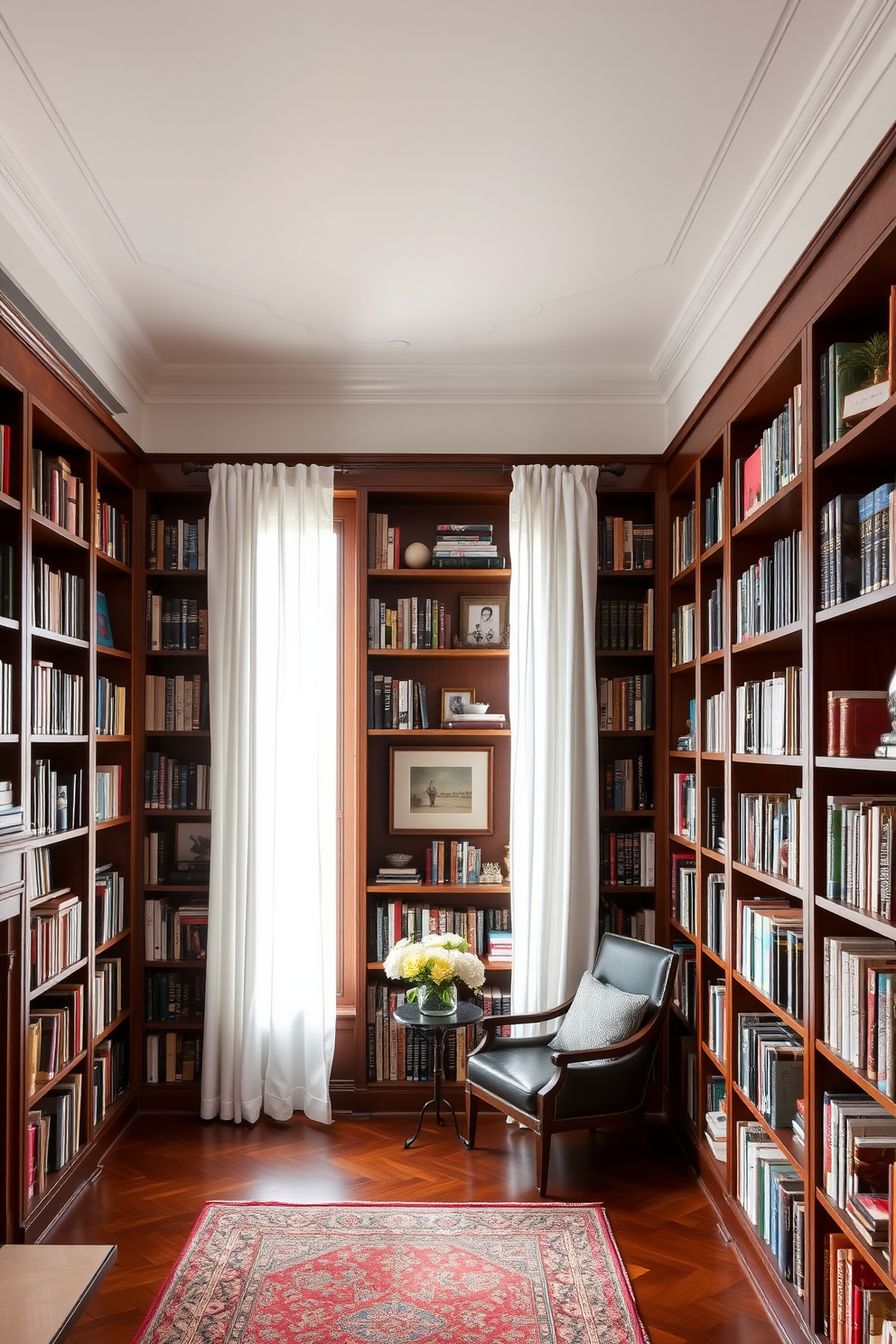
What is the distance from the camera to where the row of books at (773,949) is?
277 centimetres

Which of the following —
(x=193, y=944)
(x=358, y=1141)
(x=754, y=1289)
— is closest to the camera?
(x=754, y=1289)

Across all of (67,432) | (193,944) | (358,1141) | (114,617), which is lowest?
(358,1141)

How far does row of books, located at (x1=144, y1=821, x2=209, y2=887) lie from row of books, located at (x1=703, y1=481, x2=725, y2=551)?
8.64 feet

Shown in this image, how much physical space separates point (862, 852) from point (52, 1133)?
2.84 meters

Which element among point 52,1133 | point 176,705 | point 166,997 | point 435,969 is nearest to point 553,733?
point 435,969

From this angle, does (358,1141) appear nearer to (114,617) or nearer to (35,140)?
(114,617)

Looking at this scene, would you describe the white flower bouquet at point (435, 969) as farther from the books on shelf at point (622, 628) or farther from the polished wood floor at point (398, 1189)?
the books on shelf at point (622, 628)

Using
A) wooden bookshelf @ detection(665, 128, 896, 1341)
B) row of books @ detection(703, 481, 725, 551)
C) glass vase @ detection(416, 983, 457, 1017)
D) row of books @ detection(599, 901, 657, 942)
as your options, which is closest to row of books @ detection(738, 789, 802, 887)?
wooden bookshelf @ detection(665, 128, 896, 1341)

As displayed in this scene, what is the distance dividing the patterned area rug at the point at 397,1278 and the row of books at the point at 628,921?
4.17 feet

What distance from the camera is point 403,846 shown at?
478cm

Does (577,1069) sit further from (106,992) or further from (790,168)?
(790,168)

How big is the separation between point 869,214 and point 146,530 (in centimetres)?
331

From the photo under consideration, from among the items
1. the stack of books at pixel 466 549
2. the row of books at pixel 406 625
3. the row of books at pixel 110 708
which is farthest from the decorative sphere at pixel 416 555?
the row of books at pixel 110 708

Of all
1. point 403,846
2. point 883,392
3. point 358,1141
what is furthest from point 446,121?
point 358,1141
